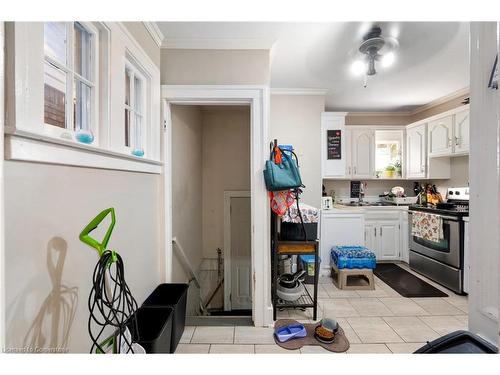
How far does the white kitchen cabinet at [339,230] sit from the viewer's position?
3.29m

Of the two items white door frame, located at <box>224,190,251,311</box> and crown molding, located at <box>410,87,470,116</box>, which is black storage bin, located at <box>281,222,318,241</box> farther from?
crown molding, located at <box>410,87,470,116</box>

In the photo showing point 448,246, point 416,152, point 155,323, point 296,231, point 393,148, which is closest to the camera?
point 155,323

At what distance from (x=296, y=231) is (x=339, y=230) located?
1411 millimetres

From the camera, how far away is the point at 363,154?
405 centimetres

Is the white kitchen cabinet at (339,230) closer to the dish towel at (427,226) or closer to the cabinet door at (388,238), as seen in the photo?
the cabinet door at (388,238)

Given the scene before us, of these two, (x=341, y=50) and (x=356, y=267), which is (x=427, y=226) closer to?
(x=356, y=267)

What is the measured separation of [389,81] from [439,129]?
1342mm

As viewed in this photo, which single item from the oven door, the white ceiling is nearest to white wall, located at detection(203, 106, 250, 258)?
the white ceiling

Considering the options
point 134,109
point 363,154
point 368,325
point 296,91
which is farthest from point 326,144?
point 134,109

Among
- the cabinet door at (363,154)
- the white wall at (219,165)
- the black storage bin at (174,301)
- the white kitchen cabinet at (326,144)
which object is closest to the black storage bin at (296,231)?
the black storage bin at (174,301)
